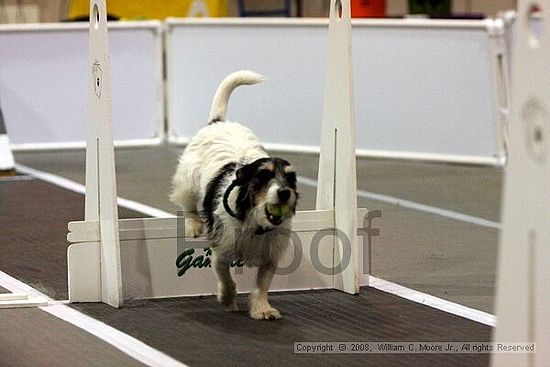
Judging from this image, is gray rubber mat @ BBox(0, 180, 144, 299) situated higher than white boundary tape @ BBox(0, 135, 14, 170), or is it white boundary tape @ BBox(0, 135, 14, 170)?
white boundary tape @ BBox(0, 135, 14, 170)

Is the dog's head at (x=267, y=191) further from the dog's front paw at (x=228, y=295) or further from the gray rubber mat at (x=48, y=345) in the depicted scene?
the gray rubber mat at (x=48, y=345)

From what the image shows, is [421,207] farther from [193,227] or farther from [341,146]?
[193,227]

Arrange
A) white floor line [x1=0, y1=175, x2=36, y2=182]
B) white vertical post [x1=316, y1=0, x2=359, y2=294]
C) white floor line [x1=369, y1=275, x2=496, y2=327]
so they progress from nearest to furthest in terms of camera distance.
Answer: white floor line [x1=369, y1=275, x2=496, y2=327] < white vertical post [x1=316, y1=0, x2=359, y2=294] < white floor line [x1=0, y1=175, x2=36, y2=182]

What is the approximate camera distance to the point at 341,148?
15.2 ft

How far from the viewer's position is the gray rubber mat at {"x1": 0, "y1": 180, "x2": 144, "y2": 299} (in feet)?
15.7

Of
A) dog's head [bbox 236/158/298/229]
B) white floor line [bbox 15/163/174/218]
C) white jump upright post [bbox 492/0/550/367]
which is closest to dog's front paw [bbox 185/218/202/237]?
dog's head [bbox 236/158/298/229]

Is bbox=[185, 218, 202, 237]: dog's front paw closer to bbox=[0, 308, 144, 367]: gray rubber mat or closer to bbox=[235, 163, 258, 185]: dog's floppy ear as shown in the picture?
bbox=[235, 163, 258, 185]: dog's floppy ear

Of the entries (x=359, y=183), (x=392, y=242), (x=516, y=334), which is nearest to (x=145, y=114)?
(x=359, y=183)

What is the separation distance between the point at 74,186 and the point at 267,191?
346 centimetres

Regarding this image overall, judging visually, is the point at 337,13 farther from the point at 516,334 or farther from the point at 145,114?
the point at 145,114

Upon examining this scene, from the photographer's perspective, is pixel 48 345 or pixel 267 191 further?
pixel 267 191

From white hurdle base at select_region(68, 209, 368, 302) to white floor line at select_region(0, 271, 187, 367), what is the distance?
149mm

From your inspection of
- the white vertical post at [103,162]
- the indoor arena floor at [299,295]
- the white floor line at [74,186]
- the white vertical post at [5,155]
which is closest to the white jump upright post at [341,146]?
the indoor arena floor at [299,295]

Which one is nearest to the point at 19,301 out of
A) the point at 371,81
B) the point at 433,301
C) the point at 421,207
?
the point at 433,301
